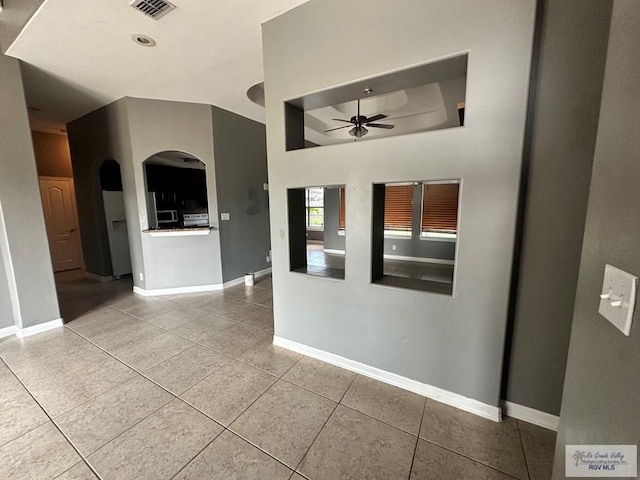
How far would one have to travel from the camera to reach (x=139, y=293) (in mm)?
4133

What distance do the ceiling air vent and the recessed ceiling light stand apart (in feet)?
1.14

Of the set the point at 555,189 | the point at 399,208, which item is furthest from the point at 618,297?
the point at 399,208

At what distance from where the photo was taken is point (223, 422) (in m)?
1.67

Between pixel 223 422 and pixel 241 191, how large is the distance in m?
3.61

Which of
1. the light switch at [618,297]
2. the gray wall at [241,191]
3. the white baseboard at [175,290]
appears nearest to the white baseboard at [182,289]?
the white baseboard at [175,290]

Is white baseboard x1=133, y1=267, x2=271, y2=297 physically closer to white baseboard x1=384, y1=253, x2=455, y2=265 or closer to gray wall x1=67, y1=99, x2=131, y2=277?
gray wall x1=67, y1=99, x2=131, y2=277

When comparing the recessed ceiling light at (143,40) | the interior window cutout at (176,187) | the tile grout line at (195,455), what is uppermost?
the recessed ceiling light at (143,40)

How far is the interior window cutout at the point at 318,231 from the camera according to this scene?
238 cm

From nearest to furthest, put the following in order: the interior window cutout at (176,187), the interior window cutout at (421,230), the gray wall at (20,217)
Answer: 1. the gray wall at (20,217)
2. the interior window cutout at (421,230)
3. the interior window cutout at (176,187)

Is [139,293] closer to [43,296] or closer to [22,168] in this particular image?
[43,296]

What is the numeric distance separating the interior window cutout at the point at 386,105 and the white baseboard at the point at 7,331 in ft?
12.3

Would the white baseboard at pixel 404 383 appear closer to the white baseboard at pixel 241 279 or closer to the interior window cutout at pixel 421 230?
the white baseboard at pixel 241 279

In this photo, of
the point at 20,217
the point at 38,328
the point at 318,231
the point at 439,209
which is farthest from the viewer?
the point at 318,231

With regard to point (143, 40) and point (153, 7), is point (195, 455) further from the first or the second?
point (143, 40)
